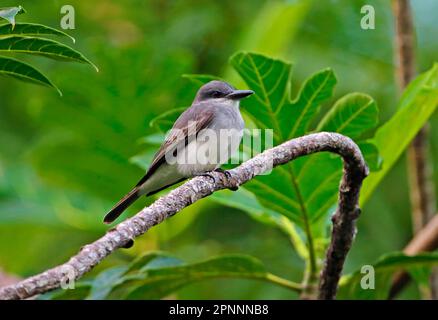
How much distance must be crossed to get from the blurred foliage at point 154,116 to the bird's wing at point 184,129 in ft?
0.38

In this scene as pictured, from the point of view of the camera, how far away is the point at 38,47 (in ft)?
7.09

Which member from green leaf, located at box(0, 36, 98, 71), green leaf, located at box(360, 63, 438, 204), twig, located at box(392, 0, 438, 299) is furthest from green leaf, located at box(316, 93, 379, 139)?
green leaf, located at box(0, 36, 98, 71)

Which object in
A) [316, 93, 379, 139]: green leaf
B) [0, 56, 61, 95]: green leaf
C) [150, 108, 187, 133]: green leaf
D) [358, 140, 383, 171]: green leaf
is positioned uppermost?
[150, 108, 187, 133]: green leaf

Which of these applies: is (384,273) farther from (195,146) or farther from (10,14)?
(10,14)

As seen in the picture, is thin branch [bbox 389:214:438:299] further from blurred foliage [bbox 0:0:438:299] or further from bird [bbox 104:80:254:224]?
bird [bbox 104:80:254:224]

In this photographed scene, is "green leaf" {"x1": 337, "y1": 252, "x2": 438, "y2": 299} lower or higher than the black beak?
lower

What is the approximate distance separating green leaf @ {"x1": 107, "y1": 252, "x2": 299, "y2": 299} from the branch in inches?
12.1

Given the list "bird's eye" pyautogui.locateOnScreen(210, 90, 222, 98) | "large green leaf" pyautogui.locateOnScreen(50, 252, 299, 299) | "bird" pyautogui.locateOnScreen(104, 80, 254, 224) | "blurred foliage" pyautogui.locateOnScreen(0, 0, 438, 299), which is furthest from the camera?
"blurred foliage" pyautogui.locateOnScreen(0, 0, 438, 299)

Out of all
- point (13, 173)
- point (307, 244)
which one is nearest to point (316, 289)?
point (307, 244)

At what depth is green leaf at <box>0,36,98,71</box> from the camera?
2.13 metres

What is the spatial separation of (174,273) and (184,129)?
0.68 m

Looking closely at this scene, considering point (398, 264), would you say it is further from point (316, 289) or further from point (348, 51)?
point (348, 51)

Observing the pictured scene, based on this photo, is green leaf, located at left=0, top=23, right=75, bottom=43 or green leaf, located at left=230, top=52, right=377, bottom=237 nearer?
green leaf, located at left=0, top=23, right=75, bottom=43

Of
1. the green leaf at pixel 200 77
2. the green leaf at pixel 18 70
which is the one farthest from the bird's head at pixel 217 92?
the green leaf at pixel 18 70
